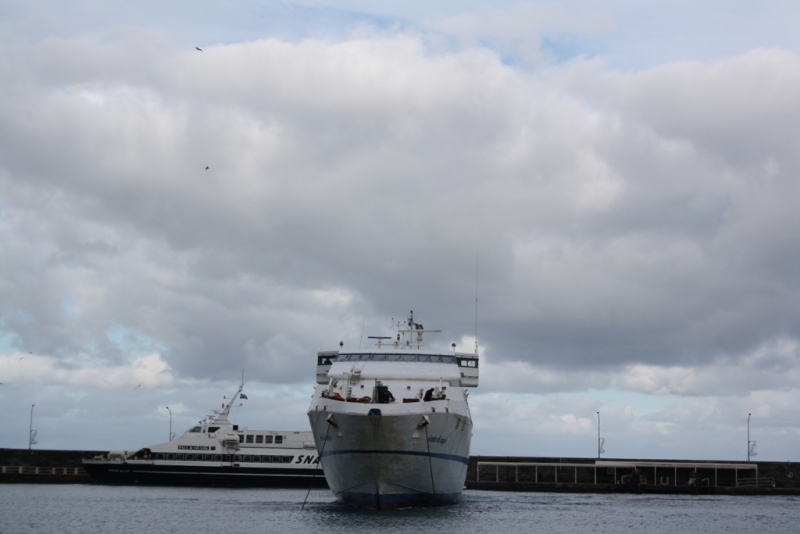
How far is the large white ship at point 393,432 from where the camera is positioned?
143 feet

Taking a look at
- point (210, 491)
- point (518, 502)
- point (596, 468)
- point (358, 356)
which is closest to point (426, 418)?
point (358, 356)

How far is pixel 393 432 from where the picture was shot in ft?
142

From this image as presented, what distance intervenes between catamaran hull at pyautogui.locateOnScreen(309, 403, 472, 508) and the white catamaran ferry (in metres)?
33.1

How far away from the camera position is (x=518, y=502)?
66.4m

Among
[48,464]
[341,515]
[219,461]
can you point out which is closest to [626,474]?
[219,461]

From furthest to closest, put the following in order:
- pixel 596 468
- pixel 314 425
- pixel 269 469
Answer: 1. pixel 596 468
2. pixel 269 469
3. pixel 314 425

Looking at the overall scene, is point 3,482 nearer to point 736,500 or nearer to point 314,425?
point 314,425

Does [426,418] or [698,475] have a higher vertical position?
[426,418]

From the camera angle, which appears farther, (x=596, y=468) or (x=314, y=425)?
(x=596, y=468)

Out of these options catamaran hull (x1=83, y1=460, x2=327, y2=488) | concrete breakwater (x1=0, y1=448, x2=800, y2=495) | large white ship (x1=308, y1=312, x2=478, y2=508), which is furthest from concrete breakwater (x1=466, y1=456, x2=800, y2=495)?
large white ship (x1=308, y1=312, x2=478, y2=508)

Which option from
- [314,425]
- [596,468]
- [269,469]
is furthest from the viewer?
[596,468]

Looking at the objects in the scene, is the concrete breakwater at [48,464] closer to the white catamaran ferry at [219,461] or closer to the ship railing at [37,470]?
the ship railing at [37,470]

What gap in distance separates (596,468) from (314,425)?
174 ft

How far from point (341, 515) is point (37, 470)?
59339 mm
